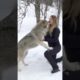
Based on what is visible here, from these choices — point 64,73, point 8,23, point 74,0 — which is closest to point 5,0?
point 8,23

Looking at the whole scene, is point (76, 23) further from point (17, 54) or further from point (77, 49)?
point (17, 54)

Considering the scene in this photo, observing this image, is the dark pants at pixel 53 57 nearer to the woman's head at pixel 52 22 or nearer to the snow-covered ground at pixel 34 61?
the snow-covered ground at pixel 34 61

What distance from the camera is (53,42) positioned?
2.90m

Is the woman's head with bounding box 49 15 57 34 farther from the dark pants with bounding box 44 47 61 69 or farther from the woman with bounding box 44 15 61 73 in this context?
the dark pants with bounding box 44 47 61 69

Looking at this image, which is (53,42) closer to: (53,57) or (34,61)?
(53,57)

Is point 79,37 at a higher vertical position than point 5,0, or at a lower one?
lower

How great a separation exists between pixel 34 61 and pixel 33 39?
19cm

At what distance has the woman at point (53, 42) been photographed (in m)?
2.87

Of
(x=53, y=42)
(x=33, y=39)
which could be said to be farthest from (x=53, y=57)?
(x=33, y=39)

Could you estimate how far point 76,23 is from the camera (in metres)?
2.98

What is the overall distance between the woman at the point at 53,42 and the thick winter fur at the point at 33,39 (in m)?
0.05

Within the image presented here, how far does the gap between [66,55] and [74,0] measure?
1.65 feet

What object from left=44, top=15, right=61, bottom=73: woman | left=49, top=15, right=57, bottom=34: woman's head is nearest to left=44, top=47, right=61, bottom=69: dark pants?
left=44, top=15, right=61, bottom=73: woman

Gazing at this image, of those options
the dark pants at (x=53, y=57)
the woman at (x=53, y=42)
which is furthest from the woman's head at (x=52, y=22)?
the dark pants at (x=53, y=57)
